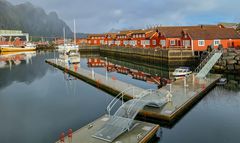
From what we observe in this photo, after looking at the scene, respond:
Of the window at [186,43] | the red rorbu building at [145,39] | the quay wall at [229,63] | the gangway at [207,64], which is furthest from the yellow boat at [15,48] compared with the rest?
the quay wall at [229,63]

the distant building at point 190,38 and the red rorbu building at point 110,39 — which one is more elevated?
the red rorbu building at point 110,39

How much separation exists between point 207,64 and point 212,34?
73.3ft

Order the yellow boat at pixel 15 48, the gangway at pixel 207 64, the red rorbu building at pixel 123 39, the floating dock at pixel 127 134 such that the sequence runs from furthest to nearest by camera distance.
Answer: the yellow boat at pixel 15 48, the red rorbu building at pixel 123 39, the gangway at pixel 207 64, the floating dock at pixel 127 134

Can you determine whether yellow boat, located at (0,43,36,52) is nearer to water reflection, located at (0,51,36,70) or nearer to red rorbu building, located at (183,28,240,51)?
water reflection, located at (0,51,36,70)

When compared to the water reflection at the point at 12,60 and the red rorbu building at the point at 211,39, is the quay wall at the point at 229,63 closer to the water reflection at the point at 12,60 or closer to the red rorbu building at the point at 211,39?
the red rorbu building at the point at 211,39

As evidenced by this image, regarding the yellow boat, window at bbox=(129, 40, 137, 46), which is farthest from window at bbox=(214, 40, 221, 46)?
the yellow boat

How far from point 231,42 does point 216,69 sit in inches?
678

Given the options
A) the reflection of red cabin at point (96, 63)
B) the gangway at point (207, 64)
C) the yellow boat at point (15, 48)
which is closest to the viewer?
the gangway at point (207, 64)

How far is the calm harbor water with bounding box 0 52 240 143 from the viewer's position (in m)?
18.8

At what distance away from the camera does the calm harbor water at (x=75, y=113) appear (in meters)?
18.8

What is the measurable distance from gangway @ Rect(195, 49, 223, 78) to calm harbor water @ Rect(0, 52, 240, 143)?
3.61 meters

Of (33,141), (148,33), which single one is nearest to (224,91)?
(33,141)

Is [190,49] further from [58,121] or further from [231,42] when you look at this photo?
[58,121]

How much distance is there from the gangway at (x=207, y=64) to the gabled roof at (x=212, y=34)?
1365cm
